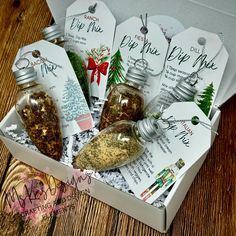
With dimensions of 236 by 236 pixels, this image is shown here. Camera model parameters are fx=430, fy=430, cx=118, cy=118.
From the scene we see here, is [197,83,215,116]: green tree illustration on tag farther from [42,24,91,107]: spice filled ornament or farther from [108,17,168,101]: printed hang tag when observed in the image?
[42,24,91,107]: spice filled ornament

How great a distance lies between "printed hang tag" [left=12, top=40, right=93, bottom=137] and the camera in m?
0.75

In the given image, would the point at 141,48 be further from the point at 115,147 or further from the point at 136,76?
the point at 115,147

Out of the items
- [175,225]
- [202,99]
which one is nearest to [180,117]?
[202,99]

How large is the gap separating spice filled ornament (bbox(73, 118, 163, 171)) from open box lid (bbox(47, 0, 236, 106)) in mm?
155

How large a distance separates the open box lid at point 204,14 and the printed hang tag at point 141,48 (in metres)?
0.03

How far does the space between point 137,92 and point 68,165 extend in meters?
0.16

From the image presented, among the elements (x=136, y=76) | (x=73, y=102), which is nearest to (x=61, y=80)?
(x=73, y=102)

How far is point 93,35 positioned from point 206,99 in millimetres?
236

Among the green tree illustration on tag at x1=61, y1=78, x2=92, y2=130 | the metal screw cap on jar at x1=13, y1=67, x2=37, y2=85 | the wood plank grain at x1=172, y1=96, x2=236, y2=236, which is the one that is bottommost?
the wood plank grain at x1=172, y1=96, x2=236, y2=236

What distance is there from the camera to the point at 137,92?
2.33 ft

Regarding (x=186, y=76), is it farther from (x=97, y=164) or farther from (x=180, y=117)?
(x=97, y=164)

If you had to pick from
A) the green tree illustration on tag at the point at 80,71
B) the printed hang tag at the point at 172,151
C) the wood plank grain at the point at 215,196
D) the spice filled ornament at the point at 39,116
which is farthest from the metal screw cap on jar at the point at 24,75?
the wood plank grain at the point at 215,196

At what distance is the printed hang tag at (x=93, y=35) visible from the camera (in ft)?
2.52

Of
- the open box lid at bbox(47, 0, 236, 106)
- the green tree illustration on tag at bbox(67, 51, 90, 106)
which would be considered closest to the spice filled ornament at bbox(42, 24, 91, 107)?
the green tree illustration on tag at bbox(67, 51, 90, 106)
